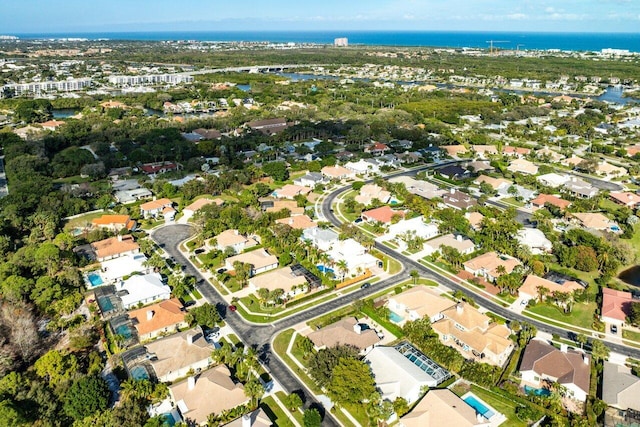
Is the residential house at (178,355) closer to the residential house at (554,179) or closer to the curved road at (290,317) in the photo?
the curved road at (290,317)

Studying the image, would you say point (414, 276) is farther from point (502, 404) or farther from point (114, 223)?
point (114, 223)

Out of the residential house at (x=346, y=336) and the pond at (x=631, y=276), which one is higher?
the residential house at (x=346, y=336)

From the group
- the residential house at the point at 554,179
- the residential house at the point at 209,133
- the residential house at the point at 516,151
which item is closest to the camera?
the residential house at the point at 554,179

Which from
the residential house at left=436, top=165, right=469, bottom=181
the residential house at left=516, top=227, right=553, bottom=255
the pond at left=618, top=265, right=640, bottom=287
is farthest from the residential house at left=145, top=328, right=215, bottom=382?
the residential house at left=436, top=165, right=469, bottom=181

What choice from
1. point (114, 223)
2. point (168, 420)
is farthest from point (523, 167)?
point (168, 420)

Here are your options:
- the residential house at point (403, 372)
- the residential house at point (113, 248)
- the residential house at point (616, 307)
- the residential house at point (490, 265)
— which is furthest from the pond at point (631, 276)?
the residential house at point (113, 248)

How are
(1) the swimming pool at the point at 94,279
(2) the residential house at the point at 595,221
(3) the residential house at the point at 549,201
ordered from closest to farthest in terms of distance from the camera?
(1) the swimming pool at the point at 94,279, (2) the residential house at the point at 595,221, (3) the residential house at the point at 549,201
